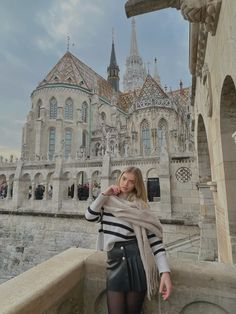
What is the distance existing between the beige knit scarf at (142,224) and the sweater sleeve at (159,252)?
3cm

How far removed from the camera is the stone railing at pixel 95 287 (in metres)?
1.42

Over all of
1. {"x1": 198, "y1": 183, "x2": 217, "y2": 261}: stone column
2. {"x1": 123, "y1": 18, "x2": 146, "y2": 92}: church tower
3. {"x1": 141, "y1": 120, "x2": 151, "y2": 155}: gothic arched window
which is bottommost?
{"x1": 198, "y1": 183, "x2": 217, "y2": 261}: stone column

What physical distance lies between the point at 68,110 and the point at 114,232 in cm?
2986

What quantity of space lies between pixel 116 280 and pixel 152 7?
353cm

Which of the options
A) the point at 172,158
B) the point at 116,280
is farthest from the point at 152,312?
the point at 172,158

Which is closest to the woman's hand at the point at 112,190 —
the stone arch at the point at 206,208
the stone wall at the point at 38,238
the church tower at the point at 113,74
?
the stone arch at the point at 206,208

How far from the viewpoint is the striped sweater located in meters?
1.56

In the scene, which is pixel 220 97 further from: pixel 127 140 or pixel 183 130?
pixel 183 130

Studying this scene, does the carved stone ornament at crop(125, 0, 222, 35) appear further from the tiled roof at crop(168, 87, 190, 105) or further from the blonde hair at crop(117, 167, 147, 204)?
the tiled roof at crop(168, 87, 190, 105)

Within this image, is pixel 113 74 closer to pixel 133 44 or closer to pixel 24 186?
pixel 133 44

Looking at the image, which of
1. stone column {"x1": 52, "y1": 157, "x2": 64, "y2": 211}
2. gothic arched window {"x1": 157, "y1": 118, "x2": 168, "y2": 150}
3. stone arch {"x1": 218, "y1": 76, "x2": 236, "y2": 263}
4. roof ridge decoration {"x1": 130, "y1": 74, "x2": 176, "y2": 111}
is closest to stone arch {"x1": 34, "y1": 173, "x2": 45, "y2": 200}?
stone column {"x1": 52, "y1": 157, "x2": 64, "y2": 211}

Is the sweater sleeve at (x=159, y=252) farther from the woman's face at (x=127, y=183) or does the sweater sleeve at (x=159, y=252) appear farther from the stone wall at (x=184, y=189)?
the stone wall at (x=184, y=189)

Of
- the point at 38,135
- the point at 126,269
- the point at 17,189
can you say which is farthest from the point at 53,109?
the point at 126,269

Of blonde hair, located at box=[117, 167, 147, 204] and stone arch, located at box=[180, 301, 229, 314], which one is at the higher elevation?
blonde hair, located at box=[117, 167, 147, 204]
